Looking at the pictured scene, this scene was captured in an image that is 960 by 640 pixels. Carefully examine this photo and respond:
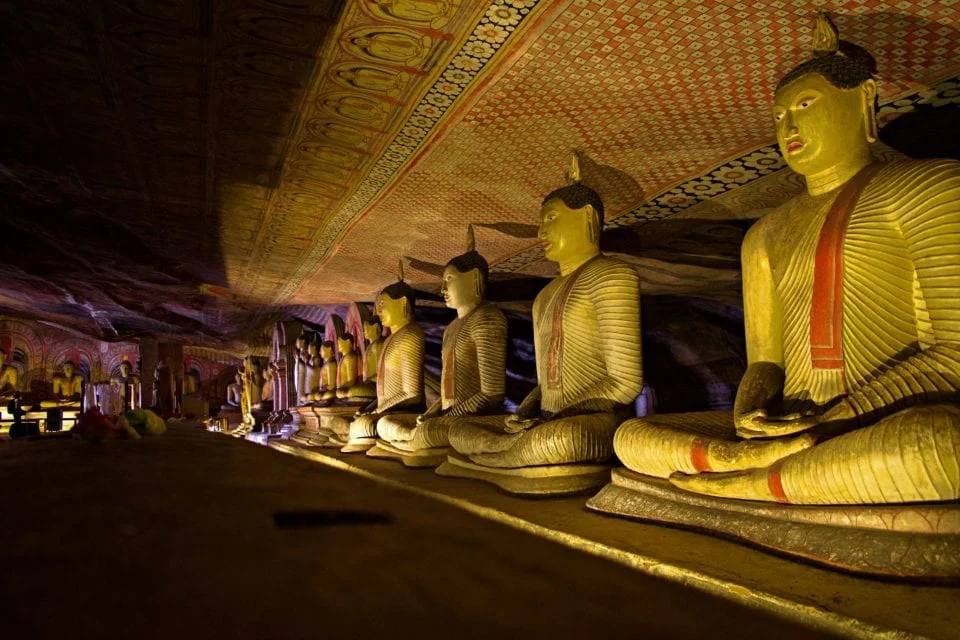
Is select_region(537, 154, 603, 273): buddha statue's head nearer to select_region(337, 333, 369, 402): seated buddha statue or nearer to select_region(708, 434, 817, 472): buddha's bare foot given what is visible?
select_region(708, 434, 817, 472): buddha's bare foot

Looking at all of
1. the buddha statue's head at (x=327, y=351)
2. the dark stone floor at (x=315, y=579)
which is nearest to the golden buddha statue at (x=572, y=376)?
the dark stone floor at (x=315, y=579)

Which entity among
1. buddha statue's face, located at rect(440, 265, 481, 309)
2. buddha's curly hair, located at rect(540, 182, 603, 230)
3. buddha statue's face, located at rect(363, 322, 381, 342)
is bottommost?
buddha statue's face, located at rect(363, 322, 381, 342)

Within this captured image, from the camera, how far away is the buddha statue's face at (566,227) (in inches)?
150

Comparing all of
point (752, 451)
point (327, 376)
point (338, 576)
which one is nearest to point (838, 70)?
point (752, 451)

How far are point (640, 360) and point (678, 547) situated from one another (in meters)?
1.40

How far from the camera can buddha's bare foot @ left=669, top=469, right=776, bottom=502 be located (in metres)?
2.07

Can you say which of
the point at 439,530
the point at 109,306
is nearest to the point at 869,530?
the point at 439,530

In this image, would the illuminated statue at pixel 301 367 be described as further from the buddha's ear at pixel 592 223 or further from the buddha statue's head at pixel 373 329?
the buddha's ear at pixel 592 223

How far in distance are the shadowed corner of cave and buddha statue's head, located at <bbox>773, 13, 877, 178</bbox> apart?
195cm

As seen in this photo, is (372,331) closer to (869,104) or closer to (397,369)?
(397,369)

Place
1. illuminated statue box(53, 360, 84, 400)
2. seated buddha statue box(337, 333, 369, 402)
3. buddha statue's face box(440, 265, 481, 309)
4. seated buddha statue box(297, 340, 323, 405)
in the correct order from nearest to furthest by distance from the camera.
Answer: buddha statue's face box(440, 265, 481, 309), seated buddha statue box(337, 333, 369, 402), seated buddha statue box(297, 340, 323, 405), illuminated statue box(53, 360, 84, 400)

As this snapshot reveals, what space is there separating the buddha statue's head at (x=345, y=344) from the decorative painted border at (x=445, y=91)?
112 inches

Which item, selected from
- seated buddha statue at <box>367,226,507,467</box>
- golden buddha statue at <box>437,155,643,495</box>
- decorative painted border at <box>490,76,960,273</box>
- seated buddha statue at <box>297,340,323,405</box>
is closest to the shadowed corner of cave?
seated buddha statue at <box>297,340,323,405</box>

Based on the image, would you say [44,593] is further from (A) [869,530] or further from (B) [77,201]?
(B) [77,201]
